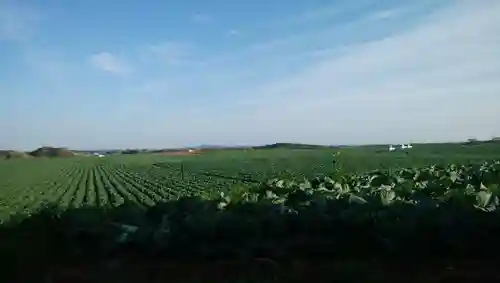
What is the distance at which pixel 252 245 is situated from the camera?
23.5 feet

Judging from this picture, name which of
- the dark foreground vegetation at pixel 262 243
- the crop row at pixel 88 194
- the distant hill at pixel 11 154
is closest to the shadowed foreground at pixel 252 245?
the dark foreground vegetation at pixel 262 243

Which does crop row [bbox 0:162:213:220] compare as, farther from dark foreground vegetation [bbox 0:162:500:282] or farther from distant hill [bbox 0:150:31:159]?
distant hill [bbox 0:150:31:159]

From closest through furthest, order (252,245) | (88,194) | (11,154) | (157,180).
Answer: (252,245) < (88,194) < (157,180) < (11,154)

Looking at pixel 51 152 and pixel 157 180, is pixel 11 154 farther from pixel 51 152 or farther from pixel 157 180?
pixel 157 180

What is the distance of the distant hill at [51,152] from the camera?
137 m

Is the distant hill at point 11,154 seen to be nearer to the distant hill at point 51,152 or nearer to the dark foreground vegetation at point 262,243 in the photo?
the distant hill at point 51,152

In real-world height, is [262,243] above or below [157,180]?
above

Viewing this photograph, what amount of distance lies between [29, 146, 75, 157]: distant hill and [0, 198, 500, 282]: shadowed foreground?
449ft

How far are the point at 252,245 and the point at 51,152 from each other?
143310 millimetres

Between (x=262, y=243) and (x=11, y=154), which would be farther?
(x=11, y=154)

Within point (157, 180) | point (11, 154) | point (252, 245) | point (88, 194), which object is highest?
point (11, 154)

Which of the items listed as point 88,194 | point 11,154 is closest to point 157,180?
point 88,194

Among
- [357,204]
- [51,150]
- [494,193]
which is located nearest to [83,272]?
[357,204]

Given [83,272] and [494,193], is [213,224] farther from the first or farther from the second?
[494,193]
